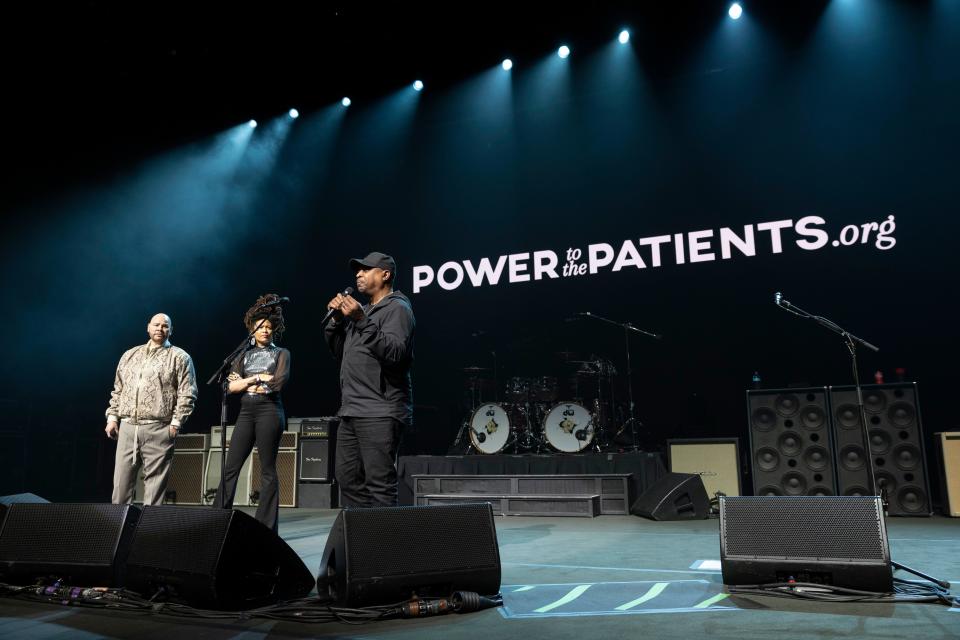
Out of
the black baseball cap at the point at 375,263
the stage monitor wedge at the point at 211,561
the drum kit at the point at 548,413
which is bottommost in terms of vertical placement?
the stage monitor wedge at the point at 211,561

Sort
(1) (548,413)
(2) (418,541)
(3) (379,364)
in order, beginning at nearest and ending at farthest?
(2) (418,541), (3) (379,364), (1) (548,413)

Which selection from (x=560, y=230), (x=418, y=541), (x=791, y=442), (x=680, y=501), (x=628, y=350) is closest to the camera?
(x=418, y=541)

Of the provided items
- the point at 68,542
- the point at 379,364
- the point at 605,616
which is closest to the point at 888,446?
the point at 605,616

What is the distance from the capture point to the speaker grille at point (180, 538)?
2449 millimetres

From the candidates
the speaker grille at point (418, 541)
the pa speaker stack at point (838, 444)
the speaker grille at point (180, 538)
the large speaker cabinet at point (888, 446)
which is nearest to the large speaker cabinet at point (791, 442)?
the pa speaker stack at point (838, 444)

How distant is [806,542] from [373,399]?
6.08ft

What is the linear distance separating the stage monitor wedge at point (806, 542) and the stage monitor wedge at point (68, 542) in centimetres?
250

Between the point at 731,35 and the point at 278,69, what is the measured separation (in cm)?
572

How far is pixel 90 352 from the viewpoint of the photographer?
29.0ft

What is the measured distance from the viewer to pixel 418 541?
251 cm

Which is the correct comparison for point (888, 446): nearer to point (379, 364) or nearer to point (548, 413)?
point (548, 413)

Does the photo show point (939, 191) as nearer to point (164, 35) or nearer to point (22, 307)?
point (164, 35)

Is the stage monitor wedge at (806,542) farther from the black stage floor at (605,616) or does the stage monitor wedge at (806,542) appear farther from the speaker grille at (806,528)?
the black stage floor at (605,616)

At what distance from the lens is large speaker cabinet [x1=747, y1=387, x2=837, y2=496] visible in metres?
6.14
